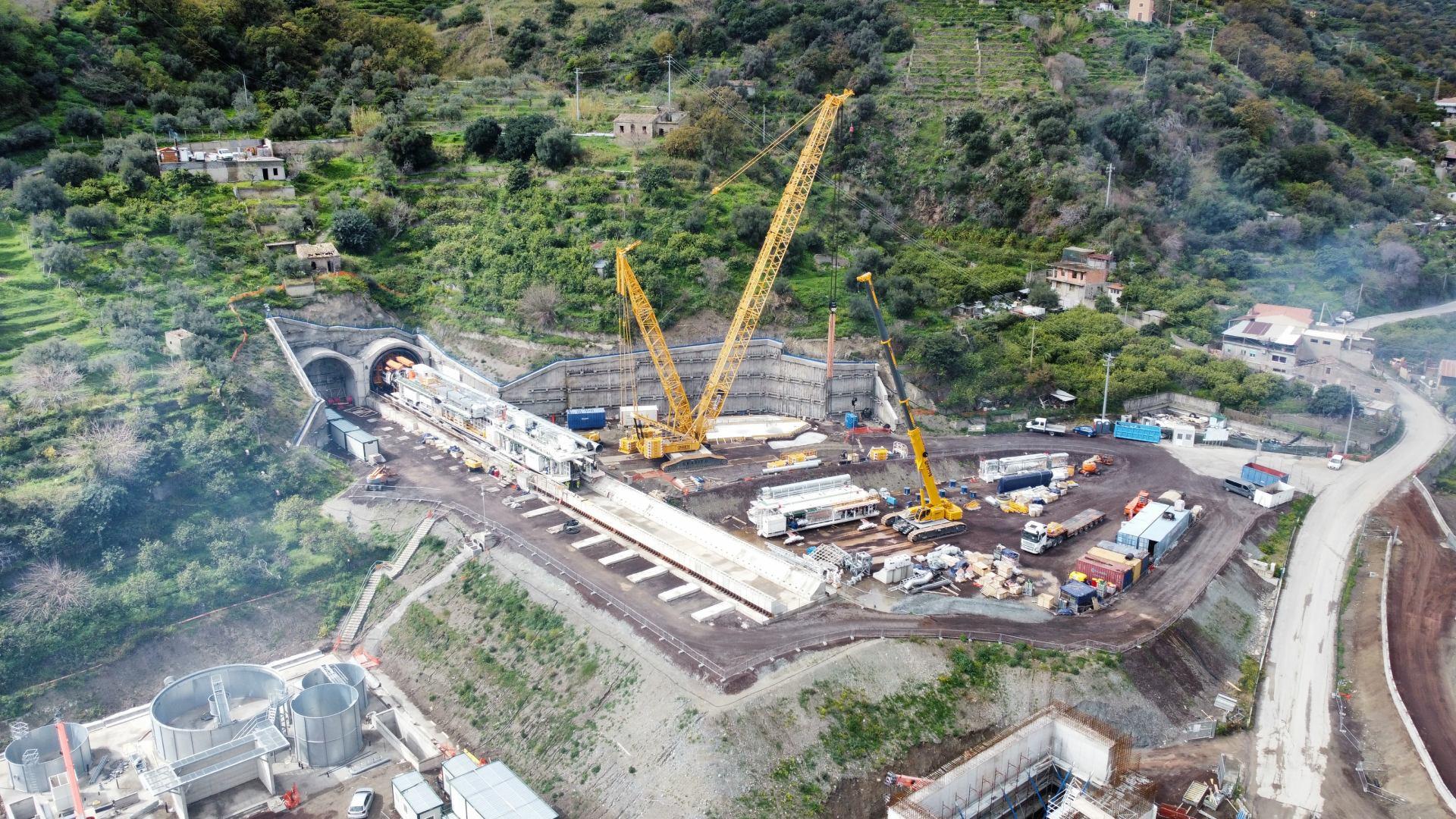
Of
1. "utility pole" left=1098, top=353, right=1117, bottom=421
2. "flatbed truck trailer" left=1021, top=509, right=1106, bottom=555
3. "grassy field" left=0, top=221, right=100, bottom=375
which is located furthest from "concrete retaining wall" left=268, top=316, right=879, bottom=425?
"flatbed truck trailer" left=1021, top=509, right=1106, bottom=555

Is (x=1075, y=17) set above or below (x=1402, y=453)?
above

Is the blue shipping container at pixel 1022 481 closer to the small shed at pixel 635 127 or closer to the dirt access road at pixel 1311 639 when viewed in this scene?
the dirt access road at pixel 1311 639

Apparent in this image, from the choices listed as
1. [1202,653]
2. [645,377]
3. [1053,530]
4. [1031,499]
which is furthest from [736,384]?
[1202,653]

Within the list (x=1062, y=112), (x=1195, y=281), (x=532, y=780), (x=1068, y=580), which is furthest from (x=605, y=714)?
(x=1062, y=112)

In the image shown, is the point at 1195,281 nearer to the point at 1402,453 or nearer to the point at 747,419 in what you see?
the point at 1402,453

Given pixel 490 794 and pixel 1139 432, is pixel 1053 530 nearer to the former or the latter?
pixel 1139 432

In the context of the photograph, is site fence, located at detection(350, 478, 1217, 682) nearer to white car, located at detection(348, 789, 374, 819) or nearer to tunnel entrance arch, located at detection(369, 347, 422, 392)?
white car, located at detection(348, 789, 374, 819)

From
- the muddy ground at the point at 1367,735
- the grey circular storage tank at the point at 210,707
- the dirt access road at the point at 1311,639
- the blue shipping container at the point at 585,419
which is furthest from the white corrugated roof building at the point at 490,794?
the blue shipping container at the point at 585,419
